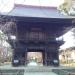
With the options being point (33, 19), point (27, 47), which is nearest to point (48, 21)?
point (33, 19)

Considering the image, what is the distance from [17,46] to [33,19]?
212 centimetres

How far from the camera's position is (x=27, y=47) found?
14281 millimetres

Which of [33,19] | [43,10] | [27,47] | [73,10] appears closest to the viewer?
[73,10]

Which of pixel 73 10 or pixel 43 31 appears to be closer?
pixel 73 10

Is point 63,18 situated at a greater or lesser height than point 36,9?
lesser

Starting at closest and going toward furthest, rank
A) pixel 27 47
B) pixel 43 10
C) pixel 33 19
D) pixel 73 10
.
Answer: pixel 73 10, pixel 33 19, pixel 27 47, pixel 43 10

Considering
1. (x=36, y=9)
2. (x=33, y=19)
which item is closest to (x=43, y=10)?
(x=36, y=9)

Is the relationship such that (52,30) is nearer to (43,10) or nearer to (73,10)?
(43,10)

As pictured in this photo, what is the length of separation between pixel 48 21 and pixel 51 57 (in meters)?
2.42

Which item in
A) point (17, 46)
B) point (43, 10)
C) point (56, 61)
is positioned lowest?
point (56, 61)

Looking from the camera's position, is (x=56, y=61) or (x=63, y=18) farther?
(x=56, y=61)

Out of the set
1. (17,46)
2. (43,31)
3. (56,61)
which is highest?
(43,31)

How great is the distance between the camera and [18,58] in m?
14.3

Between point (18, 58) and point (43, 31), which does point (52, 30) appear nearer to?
point (43, 31)
